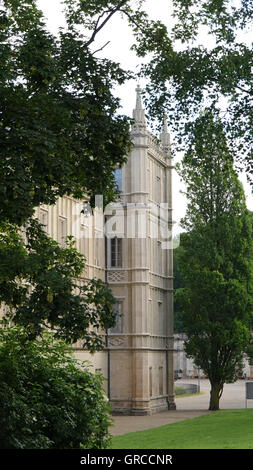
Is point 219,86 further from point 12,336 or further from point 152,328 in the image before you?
point 152,328

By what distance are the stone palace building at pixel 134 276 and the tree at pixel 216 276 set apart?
2.09m

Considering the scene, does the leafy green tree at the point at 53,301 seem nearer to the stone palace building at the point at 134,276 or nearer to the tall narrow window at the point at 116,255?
the stone palace building at the point at 134,276

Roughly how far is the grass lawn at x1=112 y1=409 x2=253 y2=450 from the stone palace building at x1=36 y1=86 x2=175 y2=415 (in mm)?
7298

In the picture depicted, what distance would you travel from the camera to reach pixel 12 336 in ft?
49.4

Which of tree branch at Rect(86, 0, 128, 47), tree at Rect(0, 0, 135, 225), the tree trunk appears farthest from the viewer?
the tree trunk

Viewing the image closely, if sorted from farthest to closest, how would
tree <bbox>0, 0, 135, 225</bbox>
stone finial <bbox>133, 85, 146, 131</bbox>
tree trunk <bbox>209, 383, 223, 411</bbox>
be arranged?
tree trunk <bbox>209, 383, 223, 411</bbox>
stone finial <bbox>133, 85, 146, 131</bbox>
tree <bbox>0, 0, 135, 225</bbox>

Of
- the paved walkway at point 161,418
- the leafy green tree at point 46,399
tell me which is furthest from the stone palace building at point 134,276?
the leafy green tree at point 46,399

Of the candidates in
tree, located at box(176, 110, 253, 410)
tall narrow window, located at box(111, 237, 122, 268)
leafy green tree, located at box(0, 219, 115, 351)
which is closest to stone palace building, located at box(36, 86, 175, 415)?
tall narrow window, located at box(111, 237, 122, 268)

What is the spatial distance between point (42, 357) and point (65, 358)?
0.72 meters

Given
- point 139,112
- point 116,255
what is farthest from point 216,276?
point 139,112

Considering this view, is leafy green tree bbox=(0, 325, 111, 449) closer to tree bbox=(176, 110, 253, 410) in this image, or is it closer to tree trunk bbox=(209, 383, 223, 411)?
tree bbox=(176, 110, 253, 410)

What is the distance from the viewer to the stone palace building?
45.4 m

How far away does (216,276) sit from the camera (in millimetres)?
46562
